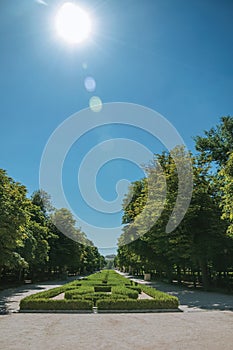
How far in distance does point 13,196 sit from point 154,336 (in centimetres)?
1306

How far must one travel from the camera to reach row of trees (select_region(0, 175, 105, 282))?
58.1 feet

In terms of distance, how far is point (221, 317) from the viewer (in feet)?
43.0

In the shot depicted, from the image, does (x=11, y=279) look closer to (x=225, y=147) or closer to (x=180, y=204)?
(x=180, y=204)

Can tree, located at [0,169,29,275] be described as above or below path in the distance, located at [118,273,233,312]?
above

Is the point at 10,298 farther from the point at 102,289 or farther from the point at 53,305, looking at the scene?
the point at 53,305

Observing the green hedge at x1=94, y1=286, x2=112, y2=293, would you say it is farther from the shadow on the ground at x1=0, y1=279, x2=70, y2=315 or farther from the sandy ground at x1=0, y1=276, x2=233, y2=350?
the sandy ground at x1=0, y1=276, x2=233, y2=350

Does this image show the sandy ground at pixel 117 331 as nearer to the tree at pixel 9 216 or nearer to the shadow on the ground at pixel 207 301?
the shadow on the ground at pixel 207 301

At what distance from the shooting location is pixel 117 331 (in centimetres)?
1013

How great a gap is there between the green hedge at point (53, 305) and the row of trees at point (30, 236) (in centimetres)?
426

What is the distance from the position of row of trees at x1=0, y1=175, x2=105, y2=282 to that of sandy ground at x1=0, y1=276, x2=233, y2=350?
550 centimetres

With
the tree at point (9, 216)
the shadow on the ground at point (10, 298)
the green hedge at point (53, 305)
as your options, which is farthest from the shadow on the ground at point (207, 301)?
the tree at point (9, 216)

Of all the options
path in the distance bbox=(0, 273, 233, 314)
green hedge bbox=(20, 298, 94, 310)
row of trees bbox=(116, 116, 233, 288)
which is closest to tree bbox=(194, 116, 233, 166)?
row of trees bbox=(116, 116, 233, 288)

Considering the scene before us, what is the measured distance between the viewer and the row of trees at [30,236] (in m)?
17.7

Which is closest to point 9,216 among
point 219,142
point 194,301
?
point 194,301
